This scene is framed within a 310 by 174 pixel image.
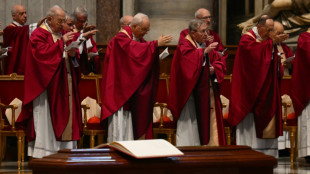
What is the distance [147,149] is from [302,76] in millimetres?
6210

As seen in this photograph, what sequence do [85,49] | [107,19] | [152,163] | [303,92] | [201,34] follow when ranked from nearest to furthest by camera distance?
[152,163] → [201,34] → [303,92] → [85,49] → [107,19]

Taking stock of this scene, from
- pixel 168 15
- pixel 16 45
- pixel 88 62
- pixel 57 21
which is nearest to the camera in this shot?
pixel 57 21

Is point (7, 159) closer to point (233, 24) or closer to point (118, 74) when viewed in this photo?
point (118, 74)

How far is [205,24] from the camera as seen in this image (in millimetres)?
8180

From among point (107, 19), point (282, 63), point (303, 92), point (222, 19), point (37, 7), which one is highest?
point (37, 7)

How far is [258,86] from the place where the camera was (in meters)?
8.31

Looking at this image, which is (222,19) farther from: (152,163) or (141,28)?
(152,163)

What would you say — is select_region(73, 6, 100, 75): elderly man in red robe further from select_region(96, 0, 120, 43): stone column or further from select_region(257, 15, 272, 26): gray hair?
select_region(257, 15, 272, 26): gray hair

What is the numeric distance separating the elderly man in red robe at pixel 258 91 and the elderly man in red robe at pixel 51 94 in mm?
2036

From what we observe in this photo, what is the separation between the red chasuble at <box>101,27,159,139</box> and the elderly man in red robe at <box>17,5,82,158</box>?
16.3 inches

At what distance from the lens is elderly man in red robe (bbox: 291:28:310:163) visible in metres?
8.55

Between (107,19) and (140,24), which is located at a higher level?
(107,19)

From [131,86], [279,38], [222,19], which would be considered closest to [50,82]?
[131,86]

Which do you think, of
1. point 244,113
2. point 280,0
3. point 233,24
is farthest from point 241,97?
point 233,24
